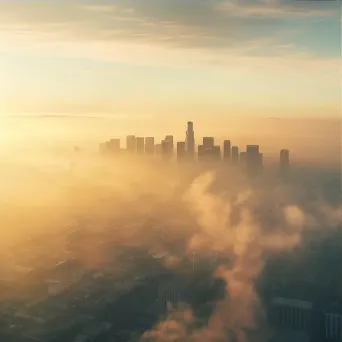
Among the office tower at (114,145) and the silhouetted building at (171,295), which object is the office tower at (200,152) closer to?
the office tower at (114,145)

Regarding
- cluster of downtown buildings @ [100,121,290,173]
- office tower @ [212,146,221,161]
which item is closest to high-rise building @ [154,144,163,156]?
cluster of downtown buildings @ [100,121,290,173]

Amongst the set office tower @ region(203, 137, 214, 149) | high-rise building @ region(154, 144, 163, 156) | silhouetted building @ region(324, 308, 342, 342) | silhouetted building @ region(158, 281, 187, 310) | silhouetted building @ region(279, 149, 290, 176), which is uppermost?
office tower @ region(203, 137, 214, 149)

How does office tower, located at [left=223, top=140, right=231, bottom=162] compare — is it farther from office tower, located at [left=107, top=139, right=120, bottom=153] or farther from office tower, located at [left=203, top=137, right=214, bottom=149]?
office tower, located at [left=107, top=139, right=120, bottom=153]

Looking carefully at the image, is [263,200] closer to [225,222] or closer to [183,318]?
[225,222]

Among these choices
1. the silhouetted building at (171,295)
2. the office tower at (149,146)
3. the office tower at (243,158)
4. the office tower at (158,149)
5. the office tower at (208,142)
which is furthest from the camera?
the office tower at (243,158)

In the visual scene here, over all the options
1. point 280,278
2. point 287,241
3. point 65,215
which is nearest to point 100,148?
point 65,215

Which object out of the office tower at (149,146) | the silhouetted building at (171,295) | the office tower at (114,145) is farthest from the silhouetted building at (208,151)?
the silhouetted building at (171,295)

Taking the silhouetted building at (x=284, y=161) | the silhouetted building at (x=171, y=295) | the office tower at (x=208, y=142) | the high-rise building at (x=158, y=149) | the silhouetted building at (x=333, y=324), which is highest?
the office tower at (x=208, y=142)

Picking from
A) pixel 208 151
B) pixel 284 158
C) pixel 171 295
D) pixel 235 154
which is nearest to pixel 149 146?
pixel 208 151
